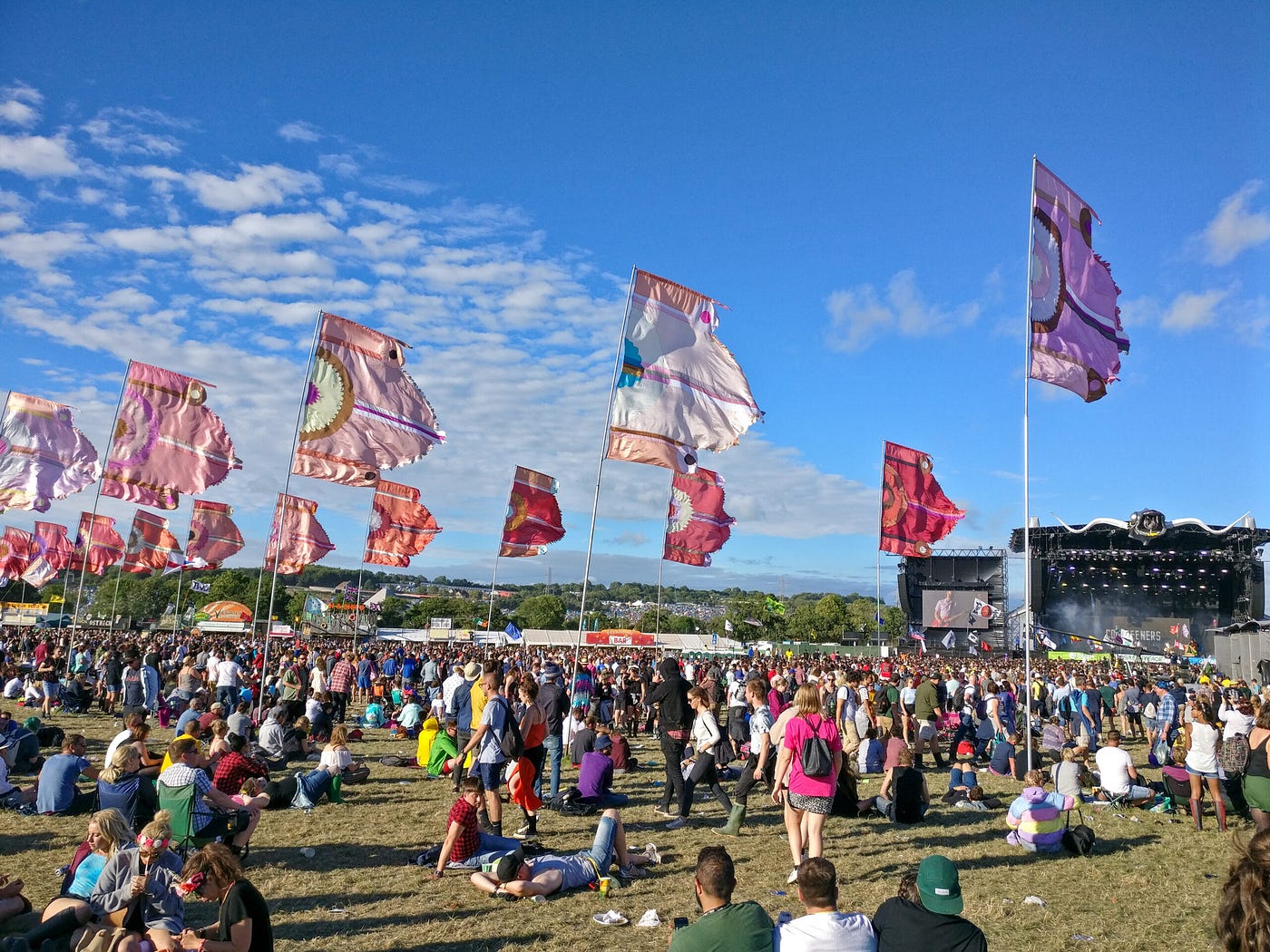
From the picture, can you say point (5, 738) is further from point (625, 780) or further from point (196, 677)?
point (625, 780)

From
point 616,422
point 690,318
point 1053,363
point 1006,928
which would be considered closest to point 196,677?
point 616,422

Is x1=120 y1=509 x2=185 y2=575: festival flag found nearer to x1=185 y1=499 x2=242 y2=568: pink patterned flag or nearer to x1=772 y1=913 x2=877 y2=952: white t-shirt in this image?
x1=185 y1=499 x2=242 y2=568: pink patterned flag

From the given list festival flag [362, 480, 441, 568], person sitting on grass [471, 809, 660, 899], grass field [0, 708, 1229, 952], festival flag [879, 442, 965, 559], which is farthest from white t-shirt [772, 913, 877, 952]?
festival flag [362, 480, 441, 568]

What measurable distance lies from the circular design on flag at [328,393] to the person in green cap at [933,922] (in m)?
11.4

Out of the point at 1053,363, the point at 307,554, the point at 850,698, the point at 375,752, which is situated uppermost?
the point at 1053,363

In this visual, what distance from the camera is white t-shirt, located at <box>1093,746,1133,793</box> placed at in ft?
37.6

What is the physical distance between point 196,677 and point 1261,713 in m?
18.1

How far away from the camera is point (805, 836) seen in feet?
26.6

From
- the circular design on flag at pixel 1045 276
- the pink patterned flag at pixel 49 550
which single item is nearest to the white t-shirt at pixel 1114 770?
the circular design on flag at pixel 1045 276

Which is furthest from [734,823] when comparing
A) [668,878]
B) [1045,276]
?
[1045,276]

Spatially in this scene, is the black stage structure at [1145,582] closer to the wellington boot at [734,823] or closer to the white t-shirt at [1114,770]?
the white t-shirt at [1114,770]

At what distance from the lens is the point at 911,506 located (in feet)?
75.5

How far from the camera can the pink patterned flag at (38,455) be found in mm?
19688

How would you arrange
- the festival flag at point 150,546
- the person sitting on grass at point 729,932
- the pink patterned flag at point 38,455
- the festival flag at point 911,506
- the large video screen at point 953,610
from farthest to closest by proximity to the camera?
the large video screen at point 953,610, the festival flag at point 150,546, the festival flag at point 911,506, the pink patterned flag at point 38,455, the person sitting on grass at point 729,932
